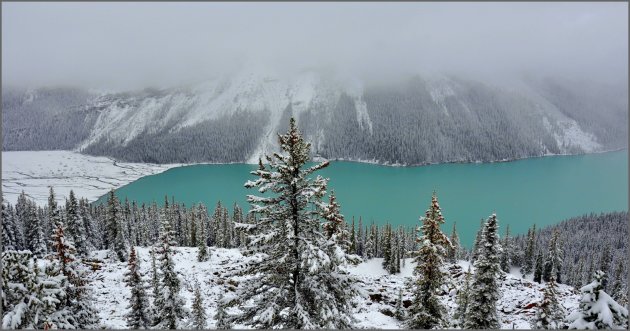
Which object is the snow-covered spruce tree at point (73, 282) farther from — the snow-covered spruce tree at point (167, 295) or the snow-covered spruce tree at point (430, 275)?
the snow-covered spruce tree at point (430, 275)

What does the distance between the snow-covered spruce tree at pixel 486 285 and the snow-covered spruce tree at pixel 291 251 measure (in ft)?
41.9

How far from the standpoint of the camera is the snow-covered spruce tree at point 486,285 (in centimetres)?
1984

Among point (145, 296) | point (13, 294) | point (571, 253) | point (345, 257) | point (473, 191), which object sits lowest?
point (571, 253)

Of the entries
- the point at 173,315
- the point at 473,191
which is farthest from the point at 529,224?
the point at 173,315

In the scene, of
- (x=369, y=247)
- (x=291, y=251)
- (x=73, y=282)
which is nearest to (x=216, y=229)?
(x=369, y=247)

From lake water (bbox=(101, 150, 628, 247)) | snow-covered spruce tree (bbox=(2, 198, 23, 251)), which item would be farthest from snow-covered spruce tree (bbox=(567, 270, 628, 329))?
lake water (bbox=(101, 150, 628, 247))

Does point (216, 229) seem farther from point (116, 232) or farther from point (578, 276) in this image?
point (578, 276)

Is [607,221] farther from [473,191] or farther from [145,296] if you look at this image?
[145,296]

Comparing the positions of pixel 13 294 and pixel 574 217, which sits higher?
pixel 13 294

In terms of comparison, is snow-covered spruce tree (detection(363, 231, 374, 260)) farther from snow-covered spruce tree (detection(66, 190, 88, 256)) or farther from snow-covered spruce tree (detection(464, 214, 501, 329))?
snow-covered spruce tree (detection(464, 214, 501, 329))

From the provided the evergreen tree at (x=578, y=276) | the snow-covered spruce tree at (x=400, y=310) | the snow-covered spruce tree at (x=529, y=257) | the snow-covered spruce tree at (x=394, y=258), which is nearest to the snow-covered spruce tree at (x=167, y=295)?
the snow-covered spruce tree at (x=400, y=310)

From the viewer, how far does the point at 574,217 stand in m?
128

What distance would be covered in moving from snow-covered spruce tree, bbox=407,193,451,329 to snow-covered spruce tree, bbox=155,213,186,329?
14971 mm

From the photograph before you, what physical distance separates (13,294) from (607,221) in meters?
157
